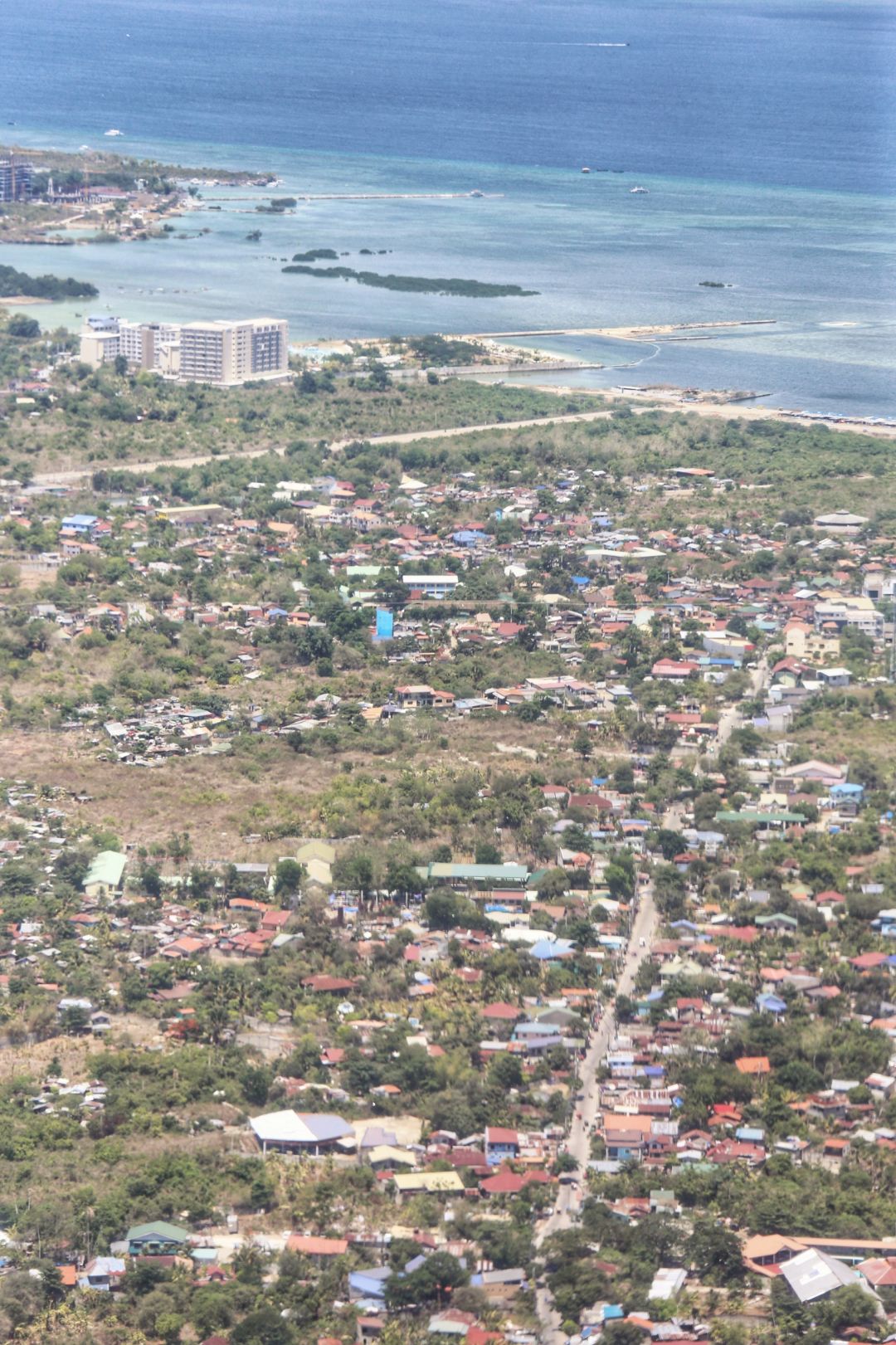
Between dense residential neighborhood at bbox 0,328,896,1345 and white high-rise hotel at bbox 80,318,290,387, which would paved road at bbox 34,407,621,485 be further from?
white high-rise hotel at bbox 80,318,290,387

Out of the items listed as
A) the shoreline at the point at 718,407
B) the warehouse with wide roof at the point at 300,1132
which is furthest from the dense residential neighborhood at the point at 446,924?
the shoreline at the point at 718,407

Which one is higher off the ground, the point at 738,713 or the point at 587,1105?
the point at 738,713

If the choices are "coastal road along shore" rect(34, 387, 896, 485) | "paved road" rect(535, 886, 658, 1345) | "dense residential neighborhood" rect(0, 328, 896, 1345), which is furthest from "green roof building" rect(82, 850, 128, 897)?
"coastal road along shore" rect(34, 387, 896, 485)

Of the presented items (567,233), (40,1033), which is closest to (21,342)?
(567,233)

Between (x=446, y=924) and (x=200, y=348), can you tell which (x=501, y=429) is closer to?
(x=200, y=348)

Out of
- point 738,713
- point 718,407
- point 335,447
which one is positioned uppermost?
point 718,407

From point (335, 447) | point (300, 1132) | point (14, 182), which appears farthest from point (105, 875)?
point (14, 182)

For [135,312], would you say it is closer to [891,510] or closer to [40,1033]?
[891,510]
